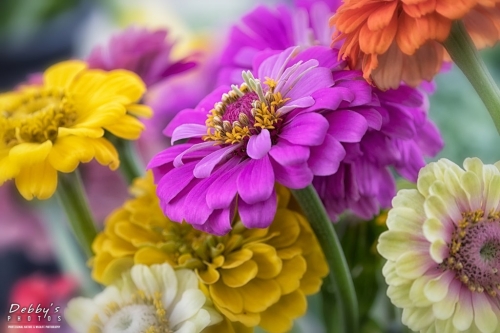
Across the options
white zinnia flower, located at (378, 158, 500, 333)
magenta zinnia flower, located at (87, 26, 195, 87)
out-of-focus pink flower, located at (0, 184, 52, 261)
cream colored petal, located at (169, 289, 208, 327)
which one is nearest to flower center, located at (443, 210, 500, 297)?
white zinnia flower, located at (378, 158, 500, 333)

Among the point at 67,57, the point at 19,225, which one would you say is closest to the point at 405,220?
the point at 19,225

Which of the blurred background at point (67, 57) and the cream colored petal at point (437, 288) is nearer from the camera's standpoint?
the cream colored petal at point (437, 288)

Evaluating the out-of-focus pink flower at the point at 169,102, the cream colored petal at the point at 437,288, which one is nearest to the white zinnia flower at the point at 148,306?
the cream colored petal at the point at 437,288

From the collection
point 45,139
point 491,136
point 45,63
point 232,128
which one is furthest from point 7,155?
point 45,63

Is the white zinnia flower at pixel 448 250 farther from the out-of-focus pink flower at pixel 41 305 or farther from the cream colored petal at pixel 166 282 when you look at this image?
the out-of-focus pink flower at pixel 41 305

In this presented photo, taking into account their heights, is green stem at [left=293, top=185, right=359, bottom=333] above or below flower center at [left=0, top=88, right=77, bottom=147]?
below

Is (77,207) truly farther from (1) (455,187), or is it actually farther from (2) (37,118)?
(1) (455,187)

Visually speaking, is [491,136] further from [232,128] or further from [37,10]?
[37,10]

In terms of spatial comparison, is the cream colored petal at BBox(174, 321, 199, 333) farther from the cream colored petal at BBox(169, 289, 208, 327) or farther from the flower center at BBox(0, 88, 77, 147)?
the flower center at BBox(0, 88, 77, 147)
